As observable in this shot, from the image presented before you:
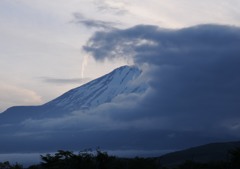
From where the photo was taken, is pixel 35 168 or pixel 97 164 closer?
pixel 97 164

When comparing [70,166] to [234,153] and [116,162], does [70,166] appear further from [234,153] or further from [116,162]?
[234,153]

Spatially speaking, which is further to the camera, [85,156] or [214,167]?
[214,167]

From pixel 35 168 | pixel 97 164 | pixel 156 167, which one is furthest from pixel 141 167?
pixel 35 168

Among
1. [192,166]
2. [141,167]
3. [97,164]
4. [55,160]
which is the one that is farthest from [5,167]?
[192,166]

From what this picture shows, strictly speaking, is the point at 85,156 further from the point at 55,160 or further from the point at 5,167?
the point at 5,167

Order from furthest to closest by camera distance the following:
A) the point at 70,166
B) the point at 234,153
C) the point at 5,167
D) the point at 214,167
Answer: the point at 214,167, the point at 234,153, the point at 5,167, the point at 70,166

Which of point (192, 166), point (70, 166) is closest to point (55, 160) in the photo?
point (70, 166)

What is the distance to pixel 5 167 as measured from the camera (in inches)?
3290

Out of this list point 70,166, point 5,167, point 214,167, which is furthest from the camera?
point 214,167

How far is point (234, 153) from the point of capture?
89.9 meters

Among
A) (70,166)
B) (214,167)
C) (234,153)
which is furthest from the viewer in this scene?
(214,167)

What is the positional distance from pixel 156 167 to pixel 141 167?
15.5ft

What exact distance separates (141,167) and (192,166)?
488 inches

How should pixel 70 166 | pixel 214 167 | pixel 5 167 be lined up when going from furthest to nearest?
1. pixel 214 167
2. pixel 5 167
3. pixel 70 166
